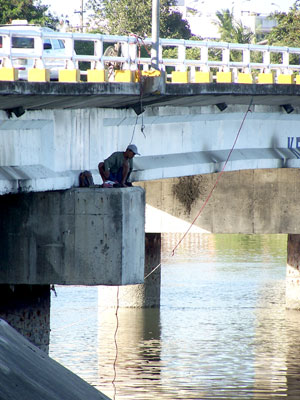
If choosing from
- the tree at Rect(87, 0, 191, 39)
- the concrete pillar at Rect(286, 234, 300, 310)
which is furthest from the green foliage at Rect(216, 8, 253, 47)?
the concrete pillar at Rect(286, 234, 300, 310)

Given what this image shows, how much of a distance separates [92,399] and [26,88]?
5.35 meters

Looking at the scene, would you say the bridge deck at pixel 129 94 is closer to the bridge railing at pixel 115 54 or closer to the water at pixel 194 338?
the bridge railing at pixel 115 54

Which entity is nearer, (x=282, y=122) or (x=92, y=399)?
(x=92, y=399)

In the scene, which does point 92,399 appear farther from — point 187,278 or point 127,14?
point 127,14

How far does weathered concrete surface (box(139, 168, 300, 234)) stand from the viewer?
30719mm

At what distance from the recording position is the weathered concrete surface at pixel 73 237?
1734 centimetres

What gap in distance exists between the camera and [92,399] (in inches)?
484

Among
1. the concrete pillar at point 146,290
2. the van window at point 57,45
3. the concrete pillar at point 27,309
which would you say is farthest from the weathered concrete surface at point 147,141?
the concrete pillar at point 146,290

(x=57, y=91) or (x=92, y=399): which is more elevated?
(x=57, y=91)

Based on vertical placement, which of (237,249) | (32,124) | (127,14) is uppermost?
→ (127,14)

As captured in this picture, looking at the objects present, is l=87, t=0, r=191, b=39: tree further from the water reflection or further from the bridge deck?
the bridge deck

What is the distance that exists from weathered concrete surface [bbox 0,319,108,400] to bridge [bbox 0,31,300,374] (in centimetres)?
434

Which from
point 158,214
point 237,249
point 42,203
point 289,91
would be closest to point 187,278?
point 158,214

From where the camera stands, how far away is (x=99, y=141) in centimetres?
1947
